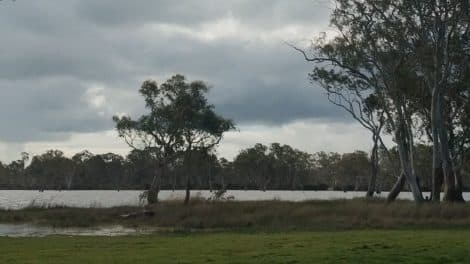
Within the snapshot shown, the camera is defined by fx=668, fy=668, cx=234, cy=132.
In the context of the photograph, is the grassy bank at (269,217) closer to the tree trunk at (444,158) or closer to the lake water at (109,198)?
A: the tree trunk at (444,158)

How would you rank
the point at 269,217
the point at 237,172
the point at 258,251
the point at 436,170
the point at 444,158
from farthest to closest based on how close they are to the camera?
1. the point at 237,172
2. the point at 436,170
3. the point at 444,158
4. the point at 269,217
5. the point at 258,251

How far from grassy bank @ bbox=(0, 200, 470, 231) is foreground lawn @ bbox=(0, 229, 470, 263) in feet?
34.9

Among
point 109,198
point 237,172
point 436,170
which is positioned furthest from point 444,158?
point 237,172

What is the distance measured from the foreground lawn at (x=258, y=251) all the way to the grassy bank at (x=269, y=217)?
10644 mm

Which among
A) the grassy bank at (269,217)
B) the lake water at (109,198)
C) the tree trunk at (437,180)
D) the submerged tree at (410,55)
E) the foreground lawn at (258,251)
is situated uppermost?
the submerged tree at (410,55)

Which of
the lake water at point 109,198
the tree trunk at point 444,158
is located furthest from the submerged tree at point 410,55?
the lake water at point 109,198

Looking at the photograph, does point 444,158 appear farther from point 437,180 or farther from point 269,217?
point 269,217

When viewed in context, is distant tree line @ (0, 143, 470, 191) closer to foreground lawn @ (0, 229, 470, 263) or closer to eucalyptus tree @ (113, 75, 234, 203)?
eucalyptus tree @ (113, 75, 234, 203)

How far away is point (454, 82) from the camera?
43844 mm

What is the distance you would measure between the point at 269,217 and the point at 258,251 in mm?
19723

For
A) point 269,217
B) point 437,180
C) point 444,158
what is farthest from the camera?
point 437,180

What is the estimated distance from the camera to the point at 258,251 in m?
16.2

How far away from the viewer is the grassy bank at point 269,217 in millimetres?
30844

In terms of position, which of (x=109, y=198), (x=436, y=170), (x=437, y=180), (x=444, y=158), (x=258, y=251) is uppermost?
(x=444, y=158)
